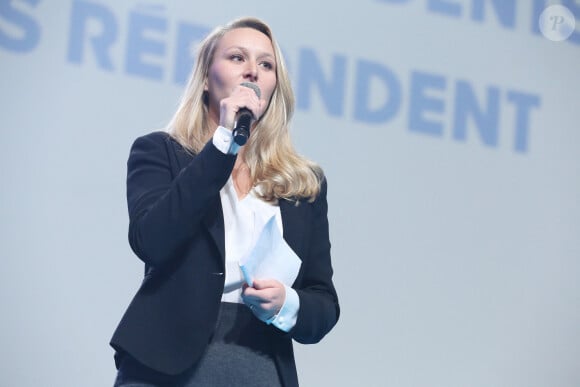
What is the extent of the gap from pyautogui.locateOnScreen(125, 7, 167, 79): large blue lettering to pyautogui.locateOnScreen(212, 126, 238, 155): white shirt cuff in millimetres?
1429

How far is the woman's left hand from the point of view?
1583 mm

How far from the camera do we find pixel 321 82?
325cm

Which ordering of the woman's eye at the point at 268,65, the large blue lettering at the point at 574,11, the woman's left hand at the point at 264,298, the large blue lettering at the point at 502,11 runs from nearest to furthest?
the woman's left hand at the point at 264,298 < the woman's eye at the point at 268,65 < the large blue lettering at the point at 502,11 < the large blue lettering at the point at 574,11

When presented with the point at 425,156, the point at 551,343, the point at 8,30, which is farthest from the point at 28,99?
the point at 551,343

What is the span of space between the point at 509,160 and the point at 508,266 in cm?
41

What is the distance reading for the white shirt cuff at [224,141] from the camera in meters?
1.62

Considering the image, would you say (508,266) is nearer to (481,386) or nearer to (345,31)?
(481,386)

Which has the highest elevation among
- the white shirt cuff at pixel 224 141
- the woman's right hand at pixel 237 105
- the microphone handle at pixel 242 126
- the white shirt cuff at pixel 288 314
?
the woman's right hand at pixel 237 105

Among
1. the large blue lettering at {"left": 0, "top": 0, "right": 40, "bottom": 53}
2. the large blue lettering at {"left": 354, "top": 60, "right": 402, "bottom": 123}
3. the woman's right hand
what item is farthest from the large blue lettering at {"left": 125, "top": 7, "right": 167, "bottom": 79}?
the woman's right hand

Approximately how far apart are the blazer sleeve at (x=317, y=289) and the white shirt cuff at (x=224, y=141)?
305 mm

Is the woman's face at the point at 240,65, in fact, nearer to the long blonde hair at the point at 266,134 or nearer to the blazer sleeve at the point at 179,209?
the long blonde hair at the point at 266,134

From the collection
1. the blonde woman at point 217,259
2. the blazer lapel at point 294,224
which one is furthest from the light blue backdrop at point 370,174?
the blazer lapel at point 294,224

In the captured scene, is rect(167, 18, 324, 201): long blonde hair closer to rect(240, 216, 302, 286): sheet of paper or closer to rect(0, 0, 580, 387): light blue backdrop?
rect(240, 216, 302, 286): sheet of paper

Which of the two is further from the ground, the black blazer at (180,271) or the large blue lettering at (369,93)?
the large blue lettering at (369,93)
